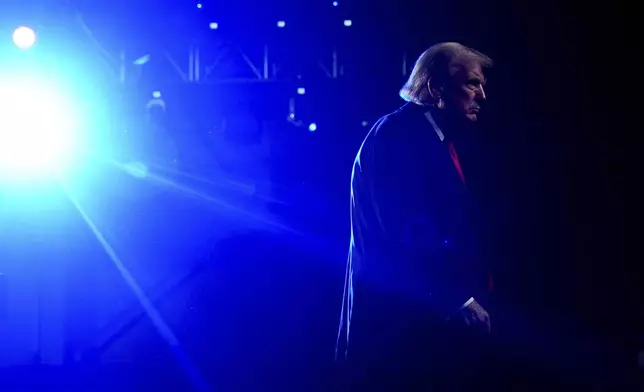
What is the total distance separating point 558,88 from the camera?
10.2ft

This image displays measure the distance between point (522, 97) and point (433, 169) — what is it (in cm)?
153

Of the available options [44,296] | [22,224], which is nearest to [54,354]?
[44,296]

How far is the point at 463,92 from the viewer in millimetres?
1880

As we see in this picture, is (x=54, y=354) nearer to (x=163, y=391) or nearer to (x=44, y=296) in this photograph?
(x=44, y=296)

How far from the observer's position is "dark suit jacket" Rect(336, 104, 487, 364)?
176 cm

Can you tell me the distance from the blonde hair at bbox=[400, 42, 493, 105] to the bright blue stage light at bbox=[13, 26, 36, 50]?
2472 millimetres

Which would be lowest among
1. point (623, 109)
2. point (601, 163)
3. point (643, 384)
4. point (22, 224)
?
point (643, 384)

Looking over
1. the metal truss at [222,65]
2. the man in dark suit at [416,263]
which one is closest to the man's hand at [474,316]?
the man in dark suit at [416,263]

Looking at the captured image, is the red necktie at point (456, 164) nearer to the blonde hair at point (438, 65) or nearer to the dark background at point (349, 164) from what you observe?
the blonde hair at point (438, 65)

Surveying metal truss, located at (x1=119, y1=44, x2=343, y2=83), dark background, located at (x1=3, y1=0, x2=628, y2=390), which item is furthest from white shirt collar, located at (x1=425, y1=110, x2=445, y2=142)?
metal truss, located at (x1=119, y1=44, x2=343, y2=83)

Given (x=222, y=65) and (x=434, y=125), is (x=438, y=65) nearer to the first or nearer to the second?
(x=434, y=125)

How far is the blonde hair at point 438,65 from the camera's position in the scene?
6.19ft

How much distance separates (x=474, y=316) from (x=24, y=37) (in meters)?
2.92

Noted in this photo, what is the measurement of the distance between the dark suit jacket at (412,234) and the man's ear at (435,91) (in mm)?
104
